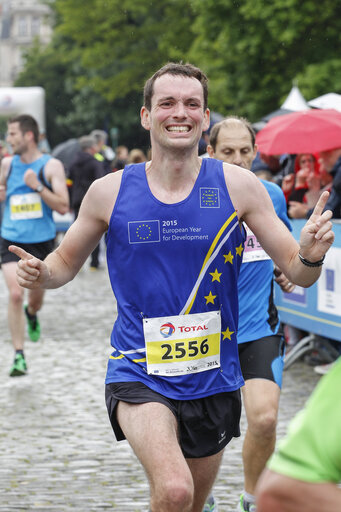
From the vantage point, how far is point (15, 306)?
29.6 ft

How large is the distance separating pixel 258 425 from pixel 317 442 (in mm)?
3052

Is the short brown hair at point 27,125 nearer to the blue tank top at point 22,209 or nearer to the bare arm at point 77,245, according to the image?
the blue tank top at point 22,209

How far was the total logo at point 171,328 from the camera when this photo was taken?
3.76 m

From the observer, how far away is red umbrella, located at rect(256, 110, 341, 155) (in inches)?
363

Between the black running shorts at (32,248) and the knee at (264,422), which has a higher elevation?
the knee at (264,422)

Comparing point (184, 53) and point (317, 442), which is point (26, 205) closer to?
point (317, 442)

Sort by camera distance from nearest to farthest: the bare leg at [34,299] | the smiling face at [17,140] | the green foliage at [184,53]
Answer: the smiling face at [17,140]
the bare leg at [34,299]
the green foliage at [184,53]

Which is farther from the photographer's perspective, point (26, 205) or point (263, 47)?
point (263, 47)

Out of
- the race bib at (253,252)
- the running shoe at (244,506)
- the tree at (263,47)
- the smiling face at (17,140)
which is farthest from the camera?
the tree at (263,47)

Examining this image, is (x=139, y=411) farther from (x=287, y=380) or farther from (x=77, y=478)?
(x=287, y=380)

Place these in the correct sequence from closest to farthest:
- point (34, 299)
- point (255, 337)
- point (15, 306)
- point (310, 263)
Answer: point (310, 263), point (255, 337), point (15, 306), point (34, 299)

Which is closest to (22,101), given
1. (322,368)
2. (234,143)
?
(322,368)

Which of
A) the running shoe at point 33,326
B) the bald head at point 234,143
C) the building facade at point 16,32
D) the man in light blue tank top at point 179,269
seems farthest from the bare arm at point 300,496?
the building facade at point 16,32

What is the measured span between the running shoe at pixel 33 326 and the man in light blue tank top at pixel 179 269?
6.22m
